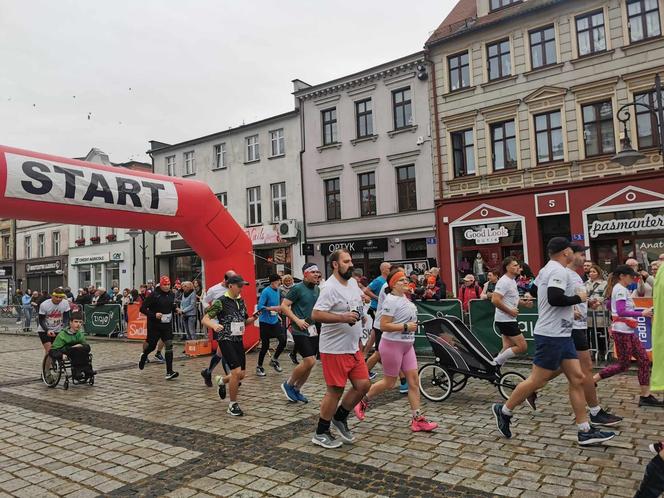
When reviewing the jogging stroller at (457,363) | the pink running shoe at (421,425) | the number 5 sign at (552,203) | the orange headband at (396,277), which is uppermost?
the number 5 sign at (552,203)

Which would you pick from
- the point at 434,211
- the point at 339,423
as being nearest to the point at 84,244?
the point at 434,211

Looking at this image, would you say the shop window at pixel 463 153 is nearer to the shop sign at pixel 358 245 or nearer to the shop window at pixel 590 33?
the shop sign at pixel 358 245

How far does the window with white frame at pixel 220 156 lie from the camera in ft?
98.5

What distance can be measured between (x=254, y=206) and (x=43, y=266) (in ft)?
71.6

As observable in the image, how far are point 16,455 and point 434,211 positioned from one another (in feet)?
61.2

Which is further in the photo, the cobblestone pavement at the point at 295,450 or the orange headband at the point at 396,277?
the orange headband at the point at 396,277

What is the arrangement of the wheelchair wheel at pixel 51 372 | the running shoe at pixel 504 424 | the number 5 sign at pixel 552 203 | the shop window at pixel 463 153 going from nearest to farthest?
the running shoe at pixel 504 424
the wheelchair wheel at pixel 51 372
the number 5 sign at pixel 552 203
the shop window at pixel 463 153

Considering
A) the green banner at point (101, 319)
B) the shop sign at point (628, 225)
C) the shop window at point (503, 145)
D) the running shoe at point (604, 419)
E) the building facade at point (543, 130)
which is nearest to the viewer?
the running shoe at point (604, 419)

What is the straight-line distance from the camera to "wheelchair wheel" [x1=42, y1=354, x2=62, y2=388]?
9195 millimetres

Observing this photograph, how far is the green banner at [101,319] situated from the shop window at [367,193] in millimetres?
11703

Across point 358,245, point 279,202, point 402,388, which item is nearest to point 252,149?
point 279,202

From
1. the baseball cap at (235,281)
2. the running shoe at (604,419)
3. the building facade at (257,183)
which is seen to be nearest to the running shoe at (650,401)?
the running shoe at (604,419)

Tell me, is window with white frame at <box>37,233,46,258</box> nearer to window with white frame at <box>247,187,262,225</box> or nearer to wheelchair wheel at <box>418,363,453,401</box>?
window with white frame at <box>247,187,262,225</box>

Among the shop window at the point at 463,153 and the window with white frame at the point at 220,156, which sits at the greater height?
the window with white frame at the point at 220,156
